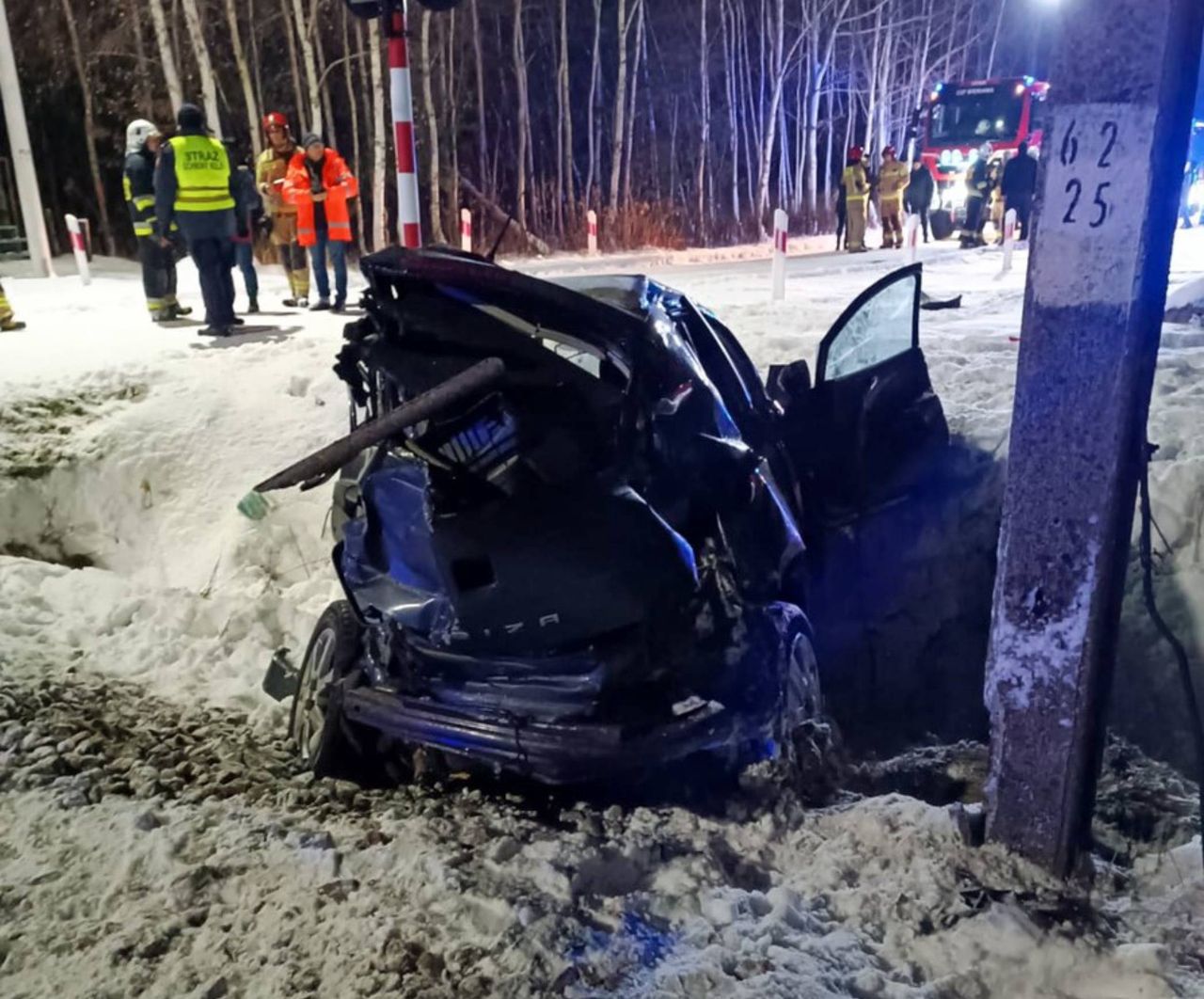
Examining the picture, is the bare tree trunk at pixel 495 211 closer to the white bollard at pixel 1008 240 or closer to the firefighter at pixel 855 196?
the firefighter at pixel 855 196

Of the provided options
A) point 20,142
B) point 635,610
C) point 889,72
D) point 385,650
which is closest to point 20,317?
point 20,142

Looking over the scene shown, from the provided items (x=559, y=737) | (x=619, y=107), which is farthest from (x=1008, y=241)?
(x=619, y=107)

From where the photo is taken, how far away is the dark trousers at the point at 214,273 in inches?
325

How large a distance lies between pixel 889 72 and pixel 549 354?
116 feet

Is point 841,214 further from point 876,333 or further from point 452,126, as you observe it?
point 876,333

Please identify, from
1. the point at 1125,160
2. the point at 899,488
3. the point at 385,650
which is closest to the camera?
the point at 1125,160

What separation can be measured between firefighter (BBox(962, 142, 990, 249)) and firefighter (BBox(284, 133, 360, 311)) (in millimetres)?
13693

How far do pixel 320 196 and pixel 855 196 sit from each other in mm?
12355

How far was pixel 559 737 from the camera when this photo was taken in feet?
9.20

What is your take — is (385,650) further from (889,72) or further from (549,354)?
(889,72)

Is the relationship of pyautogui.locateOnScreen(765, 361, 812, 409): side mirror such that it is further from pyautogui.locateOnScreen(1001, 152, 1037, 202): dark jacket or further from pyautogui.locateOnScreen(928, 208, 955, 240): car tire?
pyautogui.locateOnScreen(928, 208, 955, 240): car tire

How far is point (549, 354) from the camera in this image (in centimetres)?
294

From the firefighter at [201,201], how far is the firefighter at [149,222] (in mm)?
490

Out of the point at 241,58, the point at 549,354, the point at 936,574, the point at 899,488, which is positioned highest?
the point at 241,58
